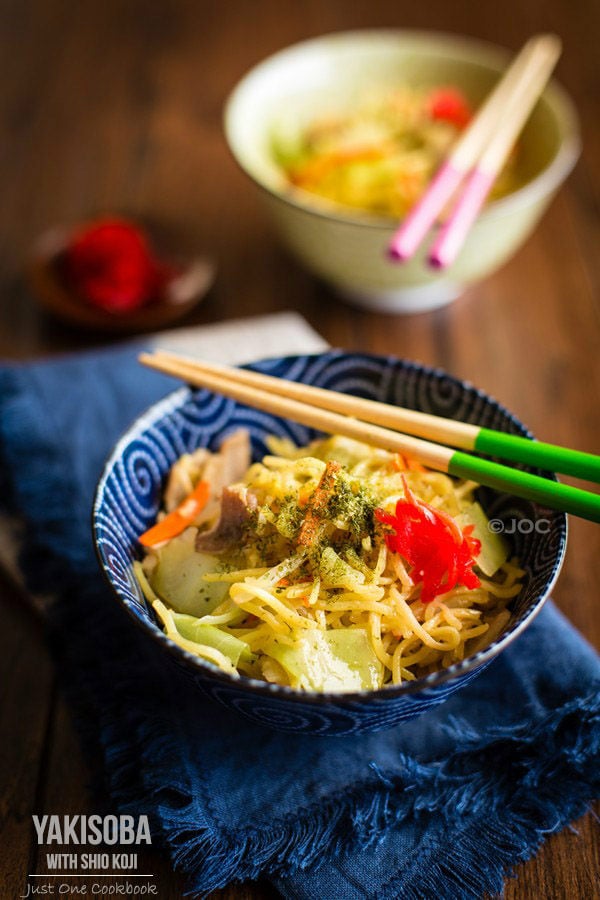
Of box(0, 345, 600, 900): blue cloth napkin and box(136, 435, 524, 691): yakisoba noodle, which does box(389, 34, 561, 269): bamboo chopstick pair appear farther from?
box(0, 345, 600, 900): blue cloth napkin

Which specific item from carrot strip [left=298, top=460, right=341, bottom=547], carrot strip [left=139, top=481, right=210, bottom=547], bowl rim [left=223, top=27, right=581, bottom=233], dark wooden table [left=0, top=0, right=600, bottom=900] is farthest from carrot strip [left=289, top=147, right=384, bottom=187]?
carrot strip [left=298, top=460, right=341, bottom=547]

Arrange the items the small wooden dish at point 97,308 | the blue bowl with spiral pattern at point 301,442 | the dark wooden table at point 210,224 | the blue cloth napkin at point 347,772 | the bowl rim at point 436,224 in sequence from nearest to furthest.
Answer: the blue bowl with spiral pattern at point 301,442 < the blue cloth napkin at point 347,772 < the dark wooden table at point 210,224 < the bowl rim at point 436,224 < the small wooden dish at point 97,308

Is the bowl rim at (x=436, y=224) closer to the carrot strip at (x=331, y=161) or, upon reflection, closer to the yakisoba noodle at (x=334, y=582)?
the carrot strip at (x=331, y=161)

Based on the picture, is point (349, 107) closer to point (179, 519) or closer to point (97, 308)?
point (97, 308)

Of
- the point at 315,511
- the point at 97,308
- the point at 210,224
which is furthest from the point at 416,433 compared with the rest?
the point at 210,224

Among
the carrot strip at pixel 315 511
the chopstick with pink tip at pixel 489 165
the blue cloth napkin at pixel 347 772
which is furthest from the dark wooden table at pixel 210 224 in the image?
the carrot strip at pixel 315 511

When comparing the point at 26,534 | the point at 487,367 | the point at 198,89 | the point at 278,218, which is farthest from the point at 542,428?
the point at 198,89

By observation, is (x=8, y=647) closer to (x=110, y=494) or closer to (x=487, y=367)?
(x=110, y=494)
